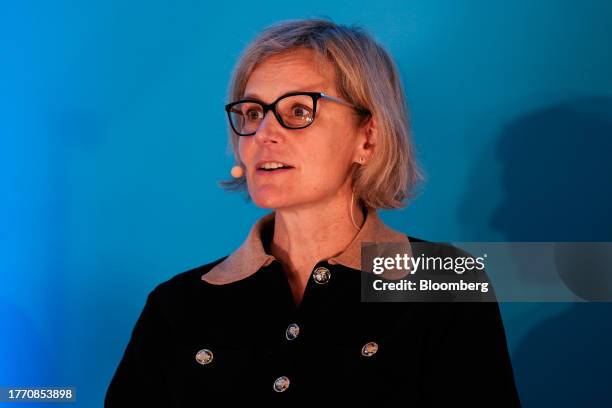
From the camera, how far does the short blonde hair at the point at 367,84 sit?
161cm

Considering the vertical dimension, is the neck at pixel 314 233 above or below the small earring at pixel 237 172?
below

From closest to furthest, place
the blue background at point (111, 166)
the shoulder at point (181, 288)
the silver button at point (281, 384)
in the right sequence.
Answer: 1. the silver button at point (281, 384)
2. the shoulder at point (181, 288)
3. the blue background at point (111, 166)

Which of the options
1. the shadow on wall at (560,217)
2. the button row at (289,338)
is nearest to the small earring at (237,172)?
the button row at (289,338)

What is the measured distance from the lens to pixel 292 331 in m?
1.53

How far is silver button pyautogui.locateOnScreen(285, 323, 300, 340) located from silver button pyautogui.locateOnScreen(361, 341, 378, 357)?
0.46ft

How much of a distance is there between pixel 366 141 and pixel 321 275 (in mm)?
329

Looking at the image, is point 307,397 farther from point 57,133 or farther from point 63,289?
point 57,133

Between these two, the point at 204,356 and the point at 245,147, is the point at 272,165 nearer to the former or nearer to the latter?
the point at 245,147

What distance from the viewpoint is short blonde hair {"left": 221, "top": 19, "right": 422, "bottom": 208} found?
161 cm

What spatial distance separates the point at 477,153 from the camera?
6.63 ft

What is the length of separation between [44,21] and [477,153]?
1.32 m

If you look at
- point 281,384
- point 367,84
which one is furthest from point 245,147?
point 281,384

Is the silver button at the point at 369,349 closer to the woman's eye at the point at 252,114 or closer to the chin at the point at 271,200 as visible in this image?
the chin at the point at 271,200

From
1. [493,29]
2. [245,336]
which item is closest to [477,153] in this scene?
[493,29]
